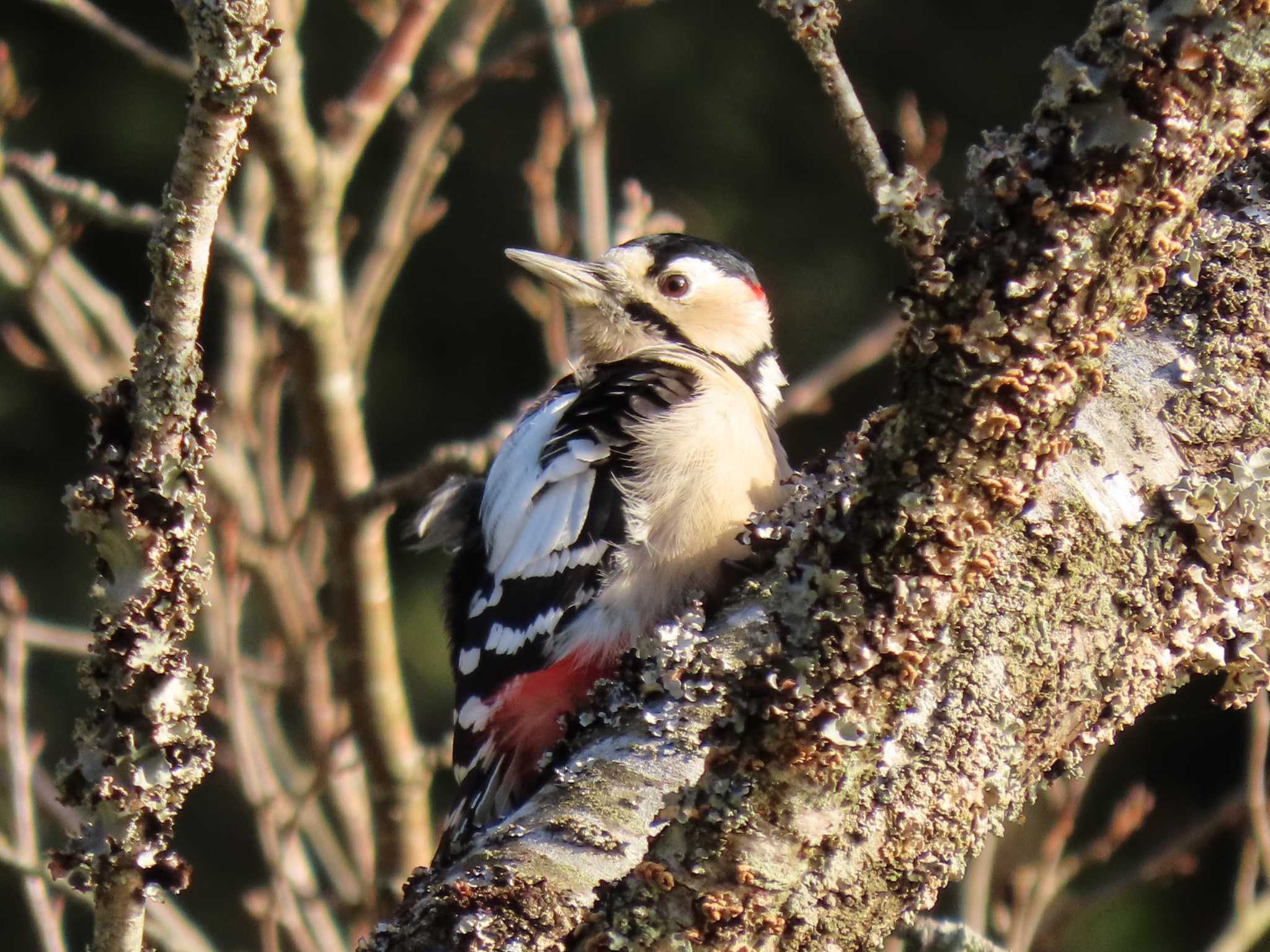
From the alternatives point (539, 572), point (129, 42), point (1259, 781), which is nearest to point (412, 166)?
point (129, 42)

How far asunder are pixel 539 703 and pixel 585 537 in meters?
0.31

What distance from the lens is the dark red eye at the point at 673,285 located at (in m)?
3.65

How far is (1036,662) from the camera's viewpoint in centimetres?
160

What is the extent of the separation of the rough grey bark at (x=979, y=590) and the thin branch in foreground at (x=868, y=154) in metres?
0.02

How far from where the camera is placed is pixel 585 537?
9.40ft

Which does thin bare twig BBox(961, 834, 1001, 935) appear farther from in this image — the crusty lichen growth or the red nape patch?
the crusty lichen growth

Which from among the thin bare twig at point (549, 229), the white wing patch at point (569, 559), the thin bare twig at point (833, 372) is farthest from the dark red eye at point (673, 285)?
the white wing patch at point (569, 559)

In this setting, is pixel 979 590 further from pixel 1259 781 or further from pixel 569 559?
pixel 1259 781

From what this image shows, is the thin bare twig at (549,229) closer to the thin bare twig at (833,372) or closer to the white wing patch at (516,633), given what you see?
the thin bare twig at (833,372)

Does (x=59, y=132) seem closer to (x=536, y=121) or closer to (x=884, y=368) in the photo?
(x=536, y=121)

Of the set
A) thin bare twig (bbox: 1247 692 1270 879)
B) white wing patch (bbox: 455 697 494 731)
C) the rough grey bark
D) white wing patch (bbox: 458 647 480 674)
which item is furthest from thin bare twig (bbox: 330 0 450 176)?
thin bare twig (bbox: 1247 692 1270 879)

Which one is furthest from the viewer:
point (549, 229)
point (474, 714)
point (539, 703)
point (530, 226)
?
point (530, 226)

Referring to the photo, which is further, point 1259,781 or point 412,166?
point 412,166

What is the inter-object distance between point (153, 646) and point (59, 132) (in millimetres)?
7895
